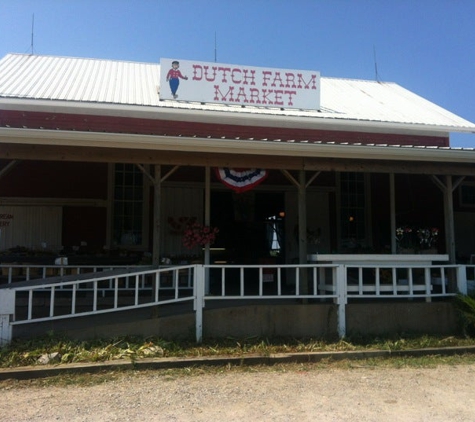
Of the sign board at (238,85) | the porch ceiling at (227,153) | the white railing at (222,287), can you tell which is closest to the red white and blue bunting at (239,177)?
the porch ceiling at (227,153)

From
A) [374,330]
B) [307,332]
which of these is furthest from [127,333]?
[374,330]

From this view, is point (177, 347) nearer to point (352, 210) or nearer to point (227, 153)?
point (227, 153)

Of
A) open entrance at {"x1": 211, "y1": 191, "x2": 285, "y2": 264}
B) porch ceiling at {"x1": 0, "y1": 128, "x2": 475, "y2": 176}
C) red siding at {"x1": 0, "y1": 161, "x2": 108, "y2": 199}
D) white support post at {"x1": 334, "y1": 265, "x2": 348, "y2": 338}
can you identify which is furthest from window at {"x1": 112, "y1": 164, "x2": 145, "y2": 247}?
white support post at {"x1": 334, "y1": 265, "x2": 348, "y2": 338}

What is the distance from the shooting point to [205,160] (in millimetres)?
7164

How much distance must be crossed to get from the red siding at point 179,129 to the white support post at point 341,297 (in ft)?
15.5

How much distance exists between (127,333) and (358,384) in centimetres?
323

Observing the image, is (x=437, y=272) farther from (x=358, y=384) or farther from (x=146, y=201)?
(x=146, y=201)

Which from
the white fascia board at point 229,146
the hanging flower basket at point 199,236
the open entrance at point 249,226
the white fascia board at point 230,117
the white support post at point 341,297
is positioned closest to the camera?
the white fascia board at point 229,146

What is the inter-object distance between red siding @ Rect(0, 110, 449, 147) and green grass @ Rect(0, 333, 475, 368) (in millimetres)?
5194

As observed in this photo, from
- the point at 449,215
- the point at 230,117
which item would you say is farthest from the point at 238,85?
the point at 449,215

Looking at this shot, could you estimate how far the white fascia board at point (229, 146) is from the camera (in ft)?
21.2

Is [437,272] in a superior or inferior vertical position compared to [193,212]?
inferior

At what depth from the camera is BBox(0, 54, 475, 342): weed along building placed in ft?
22.5

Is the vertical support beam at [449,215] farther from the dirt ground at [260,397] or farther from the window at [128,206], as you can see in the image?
the window at [128,206]
